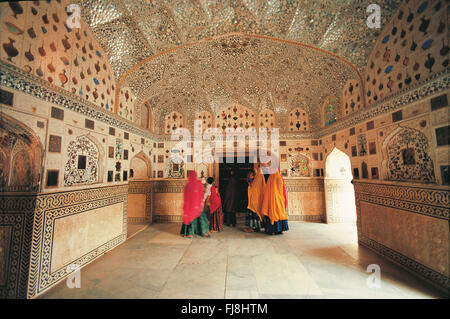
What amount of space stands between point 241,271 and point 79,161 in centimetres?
379

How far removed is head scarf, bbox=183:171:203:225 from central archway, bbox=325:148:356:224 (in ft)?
15.1

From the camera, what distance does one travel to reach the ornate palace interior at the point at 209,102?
2760 mm

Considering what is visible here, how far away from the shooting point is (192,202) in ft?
16.6

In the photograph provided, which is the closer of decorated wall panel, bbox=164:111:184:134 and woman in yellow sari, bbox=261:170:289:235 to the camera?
woman in yellow sari, bbox=261:170:289:235

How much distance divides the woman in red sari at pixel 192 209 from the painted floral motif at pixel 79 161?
2221 mm

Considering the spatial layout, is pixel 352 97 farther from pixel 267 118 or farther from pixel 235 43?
pixel 235 43

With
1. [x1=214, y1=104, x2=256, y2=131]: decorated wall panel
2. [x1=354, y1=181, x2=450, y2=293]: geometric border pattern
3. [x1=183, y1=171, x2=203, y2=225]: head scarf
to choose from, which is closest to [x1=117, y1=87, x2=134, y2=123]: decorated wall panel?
[x1=183, y1=171, x2=203, y2=225]: head scarf

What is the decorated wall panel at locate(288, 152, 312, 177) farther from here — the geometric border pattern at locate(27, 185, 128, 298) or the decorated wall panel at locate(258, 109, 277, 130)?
the geometric border pattern at locate(27, 185, 128, 298)

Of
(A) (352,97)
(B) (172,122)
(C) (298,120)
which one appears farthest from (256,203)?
(B) (172,122)

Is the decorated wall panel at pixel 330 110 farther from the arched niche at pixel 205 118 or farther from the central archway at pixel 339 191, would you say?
the arched niche at pixel 205 118

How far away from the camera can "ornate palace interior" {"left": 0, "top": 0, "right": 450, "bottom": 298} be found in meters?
2.76

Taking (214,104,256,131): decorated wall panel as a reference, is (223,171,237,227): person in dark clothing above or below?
below
